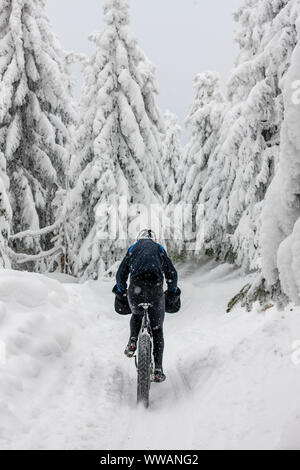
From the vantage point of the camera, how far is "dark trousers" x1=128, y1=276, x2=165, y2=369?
5.09m

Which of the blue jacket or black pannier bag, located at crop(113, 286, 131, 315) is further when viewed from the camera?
black pannier bag, located at crop(113, 286, 131, 315)

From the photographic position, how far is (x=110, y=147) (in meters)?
14.5

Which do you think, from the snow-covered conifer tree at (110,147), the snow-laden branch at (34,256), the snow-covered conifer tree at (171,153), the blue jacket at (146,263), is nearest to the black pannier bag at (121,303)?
the blue jacket at (146,263)

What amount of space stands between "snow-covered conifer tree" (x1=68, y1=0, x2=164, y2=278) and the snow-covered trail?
6.64 m

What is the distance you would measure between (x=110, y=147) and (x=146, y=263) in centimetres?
1027

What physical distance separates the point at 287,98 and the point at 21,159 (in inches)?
586

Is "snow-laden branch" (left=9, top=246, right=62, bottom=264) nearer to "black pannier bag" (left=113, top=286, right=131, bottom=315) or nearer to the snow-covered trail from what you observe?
the snow-covered trail

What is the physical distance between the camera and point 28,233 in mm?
15203

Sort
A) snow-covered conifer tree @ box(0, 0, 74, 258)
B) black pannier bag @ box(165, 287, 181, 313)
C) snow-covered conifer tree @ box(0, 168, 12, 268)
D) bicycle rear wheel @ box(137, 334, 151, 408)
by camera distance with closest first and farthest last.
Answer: bicycle rear wheel @ box(137, 334, 151, 408) < black pannier bag @ box(165, 287, 181, 313) < snow-covered conifer tree @ box(0, 168, 12, 268) < snow-covered conifer tree @ box(0, 0, 74, 258)

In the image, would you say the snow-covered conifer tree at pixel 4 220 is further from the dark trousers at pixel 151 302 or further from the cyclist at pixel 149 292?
the dark trousers at pixel 151 302

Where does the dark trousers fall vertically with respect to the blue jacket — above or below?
below

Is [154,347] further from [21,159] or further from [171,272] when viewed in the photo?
[21,159]

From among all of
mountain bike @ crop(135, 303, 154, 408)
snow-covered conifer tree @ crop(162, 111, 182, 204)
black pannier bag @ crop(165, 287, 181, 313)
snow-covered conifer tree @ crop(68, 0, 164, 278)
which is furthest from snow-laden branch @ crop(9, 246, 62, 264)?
snow-covered conifer tree @ crop(162, 111, 182, 204)

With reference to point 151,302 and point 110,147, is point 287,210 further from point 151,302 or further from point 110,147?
point 110,147
